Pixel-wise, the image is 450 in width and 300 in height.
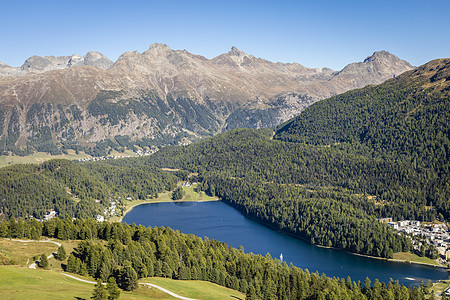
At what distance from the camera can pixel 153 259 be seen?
9812 cm

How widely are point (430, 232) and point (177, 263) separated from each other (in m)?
110

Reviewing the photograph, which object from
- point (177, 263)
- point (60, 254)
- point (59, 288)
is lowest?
point (177, 263)

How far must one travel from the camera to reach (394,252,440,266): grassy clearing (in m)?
145

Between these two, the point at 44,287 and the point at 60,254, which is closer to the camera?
the point at 44,287

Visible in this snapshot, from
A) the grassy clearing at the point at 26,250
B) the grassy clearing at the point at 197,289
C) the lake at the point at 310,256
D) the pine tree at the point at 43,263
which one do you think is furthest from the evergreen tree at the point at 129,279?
the lake at the point at 310,256

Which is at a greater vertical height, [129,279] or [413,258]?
[129,279]

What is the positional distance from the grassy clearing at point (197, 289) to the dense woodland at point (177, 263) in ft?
9.54

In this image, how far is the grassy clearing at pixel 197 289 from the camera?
275ft

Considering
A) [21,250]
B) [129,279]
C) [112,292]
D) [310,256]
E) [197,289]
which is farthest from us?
[310,256]

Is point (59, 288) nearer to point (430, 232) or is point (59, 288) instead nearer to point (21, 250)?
point (21, 250)

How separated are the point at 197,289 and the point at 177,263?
49.8 feet

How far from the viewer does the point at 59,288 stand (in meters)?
69.4

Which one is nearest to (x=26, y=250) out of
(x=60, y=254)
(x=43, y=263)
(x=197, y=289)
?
(x=60, y=254)

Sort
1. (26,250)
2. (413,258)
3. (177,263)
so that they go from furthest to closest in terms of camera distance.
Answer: (413,258), (177,263), (26,250)
